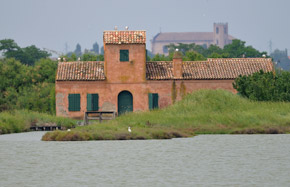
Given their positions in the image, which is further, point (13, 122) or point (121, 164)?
point (13, 122)

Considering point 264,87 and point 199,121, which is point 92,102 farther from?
point 264,87

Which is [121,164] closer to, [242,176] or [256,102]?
[242,176]

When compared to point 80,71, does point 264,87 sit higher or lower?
lower

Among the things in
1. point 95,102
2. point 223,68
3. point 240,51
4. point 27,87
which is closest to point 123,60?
point 95,102

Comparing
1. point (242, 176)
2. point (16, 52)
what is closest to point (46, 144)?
point (242, 176)

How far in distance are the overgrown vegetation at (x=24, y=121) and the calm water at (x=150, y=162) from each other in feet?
Result: 9.96

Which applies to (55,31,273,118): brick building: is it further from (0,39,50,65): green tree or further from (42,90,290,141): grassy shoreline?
(0,39,50,65): green tree

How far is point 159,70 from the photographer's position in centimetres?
4919

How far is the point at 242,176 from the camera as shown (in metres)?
23.2

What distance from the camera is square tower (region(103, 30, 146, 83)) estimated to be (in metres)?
48.2

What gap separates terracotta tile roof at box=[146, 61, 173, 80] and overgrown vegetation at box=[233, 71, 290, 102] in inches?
212

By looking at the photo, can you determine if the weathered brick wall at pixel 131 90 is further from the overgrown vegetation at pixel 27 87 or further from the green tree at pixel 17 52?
the green tree at pixel 17 52

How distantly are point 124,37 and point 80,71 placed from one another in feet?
13.4

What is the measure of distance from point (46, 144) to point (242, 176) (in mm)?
13428
